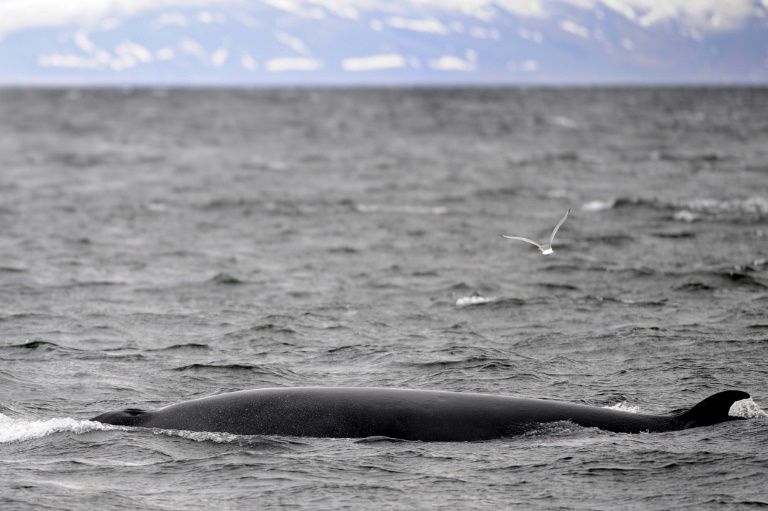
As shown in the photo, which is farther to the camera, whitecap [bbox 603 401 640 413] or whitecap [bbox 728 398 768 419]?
whitecap [bbox 603 401 640 413]

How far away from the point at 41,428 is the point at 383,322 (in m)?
6.71

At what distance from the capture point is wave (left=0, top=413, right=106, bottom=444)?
35.8 ft

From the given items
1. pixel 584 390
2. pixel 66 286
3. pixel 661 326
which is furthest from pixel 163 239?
pixel 584 390

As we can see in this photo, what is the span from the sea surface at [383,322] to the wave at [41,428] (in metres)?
0.04

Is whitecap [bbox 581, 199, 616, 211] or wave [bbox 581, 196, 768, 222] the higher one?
wave [bbox 581, 196, 768, 222]

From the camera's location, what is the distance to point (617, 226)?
28.1 metres

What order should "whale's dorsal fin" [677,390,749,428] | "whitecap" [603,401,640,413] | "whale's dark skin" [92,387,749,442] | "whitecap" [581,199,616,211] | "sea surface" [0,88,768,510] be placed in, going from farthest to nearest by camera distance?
"whitecap" [581,199,616,211] < "whitecap" [603,401,640,413] < "whale's dorsal fin" [677,390,749,428] < "whale's dark skin" [92,387,749,442] < "sea surface" [0,88,768,510]

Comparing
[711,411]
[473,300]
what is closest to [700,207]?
[473,300]

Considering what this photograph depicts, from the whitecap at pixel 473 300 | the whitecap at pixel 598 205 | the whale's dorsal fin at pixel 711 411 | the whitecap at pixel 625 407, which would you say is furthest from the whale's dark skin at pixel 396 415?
the whitecap at pixel 598 205

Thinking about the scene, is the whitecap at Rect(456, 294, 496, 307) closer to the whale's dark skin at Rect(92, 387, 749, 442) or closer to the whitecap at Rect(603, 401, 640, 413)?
the whitecap at Rect(603, 401, 640, 413)

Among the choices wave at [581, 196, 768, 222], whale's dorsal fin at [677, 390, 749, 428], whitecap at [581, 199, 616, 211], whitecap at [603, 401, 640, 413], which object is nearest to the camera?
whale's dorsal fin at [677, 390, 749, 428]

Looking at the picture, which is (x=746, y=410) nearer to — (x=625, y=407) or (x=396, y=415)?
(x=625, y=407)

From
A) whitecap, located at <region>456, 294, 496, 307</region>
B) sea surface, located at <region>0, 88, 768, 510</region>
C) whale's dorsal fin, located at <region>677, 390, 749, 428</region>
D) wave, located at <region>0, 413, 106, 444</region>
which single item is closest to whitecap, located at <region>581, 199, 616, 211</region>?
sea surface, located at <region>0, 88, 768, 510</region>

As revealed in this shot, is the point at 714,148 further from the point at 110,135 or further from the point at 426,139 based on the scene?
the point at 110,135
